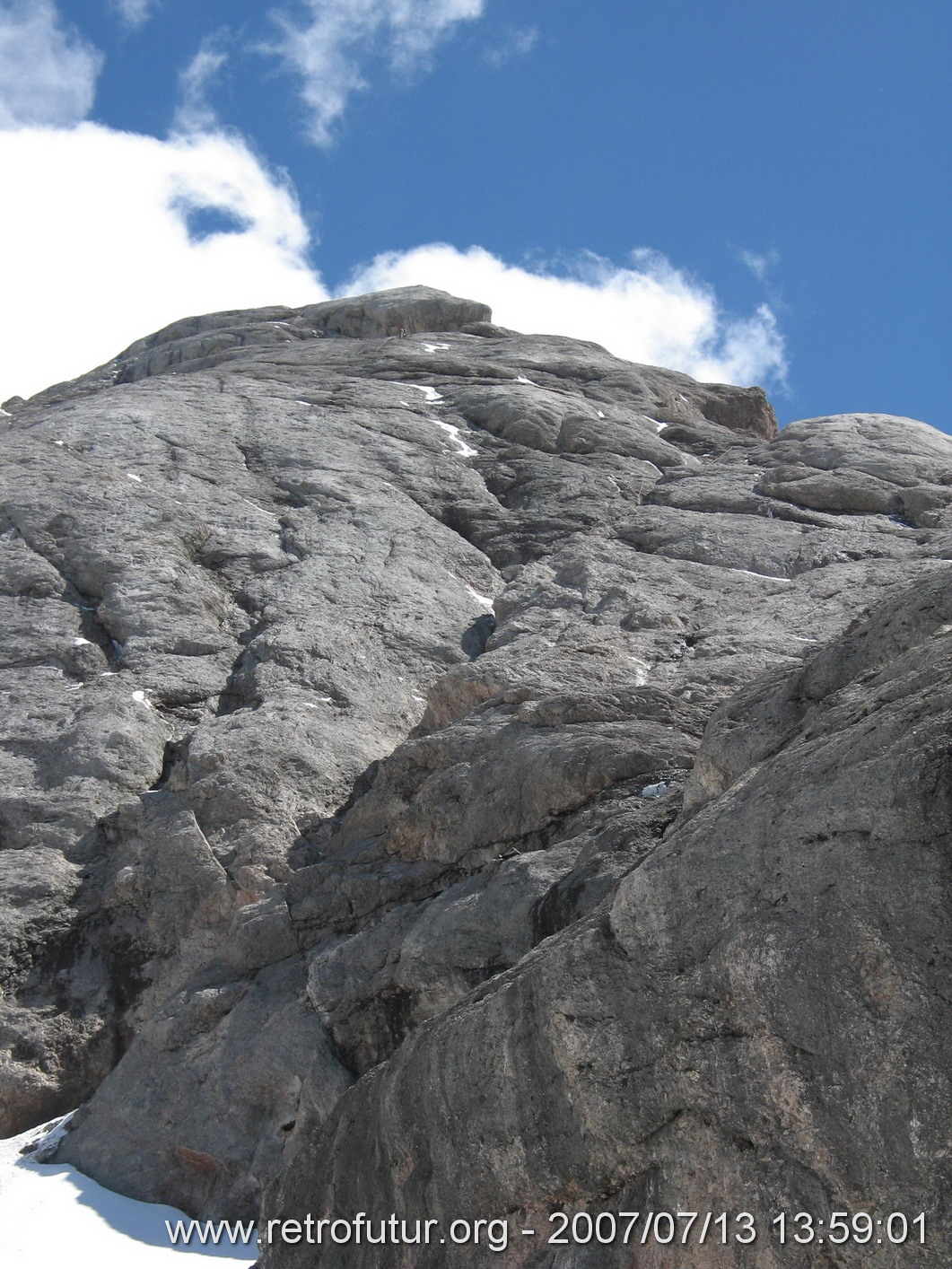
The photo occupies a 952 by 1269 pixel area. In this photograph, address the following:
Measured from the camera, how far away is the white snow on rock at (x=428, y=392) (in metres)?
34.0

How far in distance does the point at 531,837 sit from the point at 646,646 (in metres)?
6.30

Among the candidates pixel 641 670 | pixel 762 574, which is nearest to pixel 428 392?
pixel 762 574

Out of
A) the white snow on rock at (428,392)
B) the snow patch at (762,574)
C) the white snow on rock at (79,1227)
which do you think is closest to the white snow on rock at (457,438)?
the white snow on rock at (428,392)

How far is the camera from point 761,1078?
670 cm

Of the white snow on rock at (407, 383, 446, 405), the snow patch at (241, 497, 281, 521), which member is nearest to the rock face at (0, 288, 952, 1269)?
the snow patch at (241, 497, 281, 521)

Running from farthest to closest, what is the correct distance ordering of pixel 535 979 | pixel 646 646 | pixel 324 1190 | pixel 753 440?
pixel 753 440, pixel 646 646, pixel 324 1190, pixel 535 979

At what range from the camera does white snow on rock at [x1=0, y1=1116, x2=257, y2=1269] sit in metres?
11.8

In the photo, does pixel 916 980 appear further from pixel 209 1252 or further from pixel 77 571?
pixel 77 571

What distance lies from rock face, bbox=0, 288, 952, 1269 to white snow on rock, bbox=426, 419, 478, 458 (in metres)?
0.13

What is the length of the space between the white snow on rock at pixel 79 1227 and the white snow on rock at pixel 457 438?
20.4 meters

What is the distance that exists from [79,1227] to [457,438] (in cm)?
2239

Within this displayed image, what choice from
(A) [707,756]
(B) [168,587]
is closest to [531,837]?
(A) [707,756]

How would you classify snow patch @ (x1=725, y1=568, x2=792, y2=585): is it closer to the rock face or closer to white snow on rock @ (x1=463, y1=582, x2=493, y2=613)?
the rock face

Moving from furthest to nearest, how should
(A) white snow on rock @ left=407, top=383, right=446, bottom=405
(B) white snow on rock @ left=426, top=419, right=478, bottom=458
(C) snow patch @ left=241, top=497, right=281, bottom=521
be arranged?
(A) white snow on rock @ left=407, top=383, right=446, bottom=405 < (B) white snow on rock @ left=426, top=419, right=478, bottom=458 < (C) snow patch @ left=241, top=497, right=281, bottom=521
